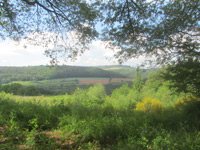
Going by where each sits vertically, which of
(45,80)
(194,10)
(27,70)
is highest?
(194,10)

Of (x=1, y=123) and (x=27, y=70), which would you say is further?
(x=27, y=70)

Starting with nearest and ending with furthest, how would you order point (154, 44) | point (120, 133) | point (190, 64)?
point (120, 133)
point (190, 64)
point (154, 44)

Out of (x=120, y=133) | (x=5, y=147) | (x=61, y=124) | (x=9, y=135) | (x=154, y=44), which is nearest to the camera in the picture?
(x=5, y=147)

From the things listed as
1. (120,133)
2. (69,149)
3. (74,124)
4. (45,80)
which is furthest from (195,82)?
(45,80)

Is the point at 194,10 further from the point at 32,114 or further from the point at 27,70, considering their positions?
the point at 27,70

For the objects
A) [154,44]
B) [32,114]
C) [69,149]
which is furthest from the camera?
[154,44]

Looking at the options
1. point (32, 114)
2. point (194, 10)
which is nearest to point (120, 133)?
point (32, 114)

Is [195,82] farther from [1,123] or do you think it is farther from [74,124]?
[1,123]

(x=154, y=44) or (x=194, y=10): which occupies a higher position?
(x=194, y=10)

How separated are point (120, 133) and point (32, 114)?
348 centimetres

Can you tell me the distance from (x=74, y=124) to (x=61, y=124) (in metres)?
0.59

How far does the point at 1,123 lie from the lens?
4203mm

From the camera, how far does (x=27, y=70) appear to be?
42781 mm

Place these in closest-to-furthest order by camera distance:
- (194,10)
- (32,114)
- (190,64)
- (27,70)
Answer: (32,114), (194,10), (190,64), (27,70)
